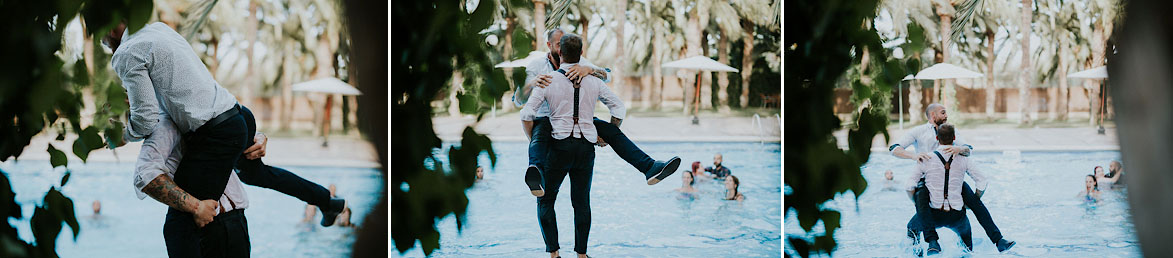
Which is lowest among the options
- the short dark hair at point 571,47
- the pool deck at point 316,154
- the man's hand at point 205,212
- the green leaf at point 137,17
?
the man's hand at point 205,212

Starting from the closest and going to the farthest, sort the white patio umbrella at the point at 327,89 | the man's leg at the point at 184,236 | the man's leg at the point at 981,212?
the man's leg at the point at 184,236 → the man's leg at the point at 981,212 → the white patio umbrella at the point at 327,89

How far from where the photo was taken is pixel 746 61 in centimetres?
414

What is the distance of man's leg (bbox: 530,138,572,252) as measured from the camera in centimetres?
390

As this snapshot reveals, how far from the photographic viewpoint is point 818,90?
3.52 metres

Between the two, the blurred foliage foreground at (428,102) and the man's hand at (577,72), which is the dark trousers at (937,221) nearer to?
the man's hand at (577,72)

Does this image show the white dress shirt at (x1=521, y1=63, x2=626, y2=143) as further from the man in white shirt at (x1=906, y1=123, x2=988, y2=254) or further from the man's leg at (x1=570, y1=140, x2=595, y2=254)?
the man in white shirt at (x1=906, y1=123, x2=988, y2=254)

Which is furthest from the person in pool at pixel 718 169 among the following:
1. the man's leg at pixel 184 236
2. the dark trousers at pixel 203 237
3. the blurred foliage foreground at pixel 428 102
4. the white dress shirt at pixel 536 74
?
the man's leg at pixel 184 236

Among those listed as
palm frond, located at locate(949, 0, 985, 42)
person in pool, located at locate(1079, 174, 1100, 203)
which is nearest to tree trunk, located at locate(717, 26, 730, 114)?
palm frond, located at locate(949, 0, 985, 42)

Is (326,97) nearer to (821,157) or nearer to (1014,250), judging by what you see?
(821,157)

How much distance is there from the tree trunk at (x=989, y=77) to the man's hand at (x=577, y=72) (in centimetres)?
174

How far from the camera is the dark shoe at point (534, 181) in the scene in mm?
3951

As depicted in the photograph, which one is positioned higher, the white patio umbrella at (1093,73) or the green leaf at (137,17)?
the green leaf at (137,17)

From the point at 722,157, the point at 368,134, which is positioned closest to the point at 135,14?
the point at 368,134

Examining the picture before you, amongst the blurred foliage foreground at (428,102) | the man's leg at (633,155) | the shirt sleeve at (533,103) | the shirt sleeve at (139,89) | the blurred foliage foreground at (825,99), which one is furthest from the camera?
the man's leg at (633,155)
